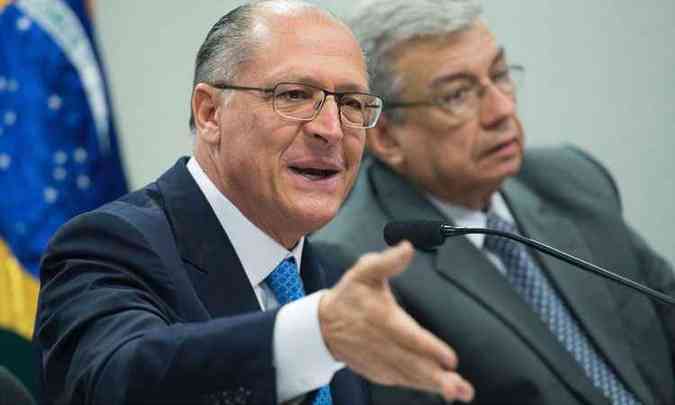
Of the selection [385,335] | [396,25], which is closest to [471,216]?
[396,25]

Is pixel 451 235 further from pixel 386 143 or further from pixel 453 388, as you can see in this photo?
pixel 386 143

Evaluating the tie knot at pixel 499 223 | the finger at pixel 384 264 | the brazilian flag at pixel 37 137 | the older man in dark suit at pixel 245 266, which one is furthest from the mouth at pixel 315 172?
the brazilian flag at pixel 37 137

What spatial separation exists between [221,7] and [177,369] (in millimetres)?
2060

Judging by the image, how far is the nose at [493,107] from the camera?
2664 mm

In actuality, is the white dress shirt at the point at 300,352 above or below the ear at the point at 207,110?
below

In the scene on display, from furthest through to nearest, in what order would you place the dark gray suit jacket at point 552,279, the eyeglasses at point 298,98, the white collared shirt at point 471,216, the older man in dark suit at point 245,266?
the white collared shirt at point 471,216 < the dark gray suit jacket at point 552,279 < the eyeglasses at point 298,98 < the older man in dark suit at point 245,266

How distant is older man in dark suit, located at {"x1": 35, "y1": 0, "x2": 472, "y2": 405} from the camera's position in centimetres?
114

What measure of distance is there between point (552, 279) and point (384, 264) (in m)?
1.62

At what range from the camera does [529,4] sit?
3689 millimetres

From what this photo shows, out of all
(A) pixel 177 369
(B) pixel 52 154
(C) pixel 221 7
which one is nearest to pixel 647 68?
(C) pixel 221 7

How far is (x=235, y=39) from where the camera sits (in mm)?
1756

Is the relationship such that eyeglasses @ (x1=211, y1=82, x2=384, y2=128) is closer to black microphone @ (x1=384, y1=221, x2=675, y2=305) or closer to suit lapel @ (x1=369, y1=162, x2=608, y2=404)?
black microphone @ (x1=384, y1=221, x2=675, y2=305)

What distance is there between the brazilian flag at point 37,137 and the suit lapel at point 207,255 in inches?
65.2

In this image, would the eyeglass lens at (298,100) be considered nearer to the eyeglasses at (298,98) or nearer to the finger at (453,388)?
the eyeglasses at (298,98)
